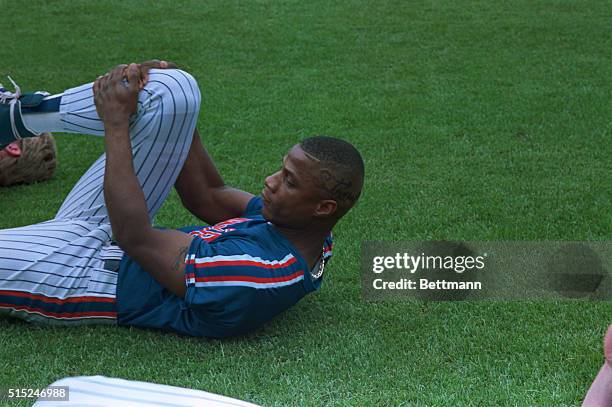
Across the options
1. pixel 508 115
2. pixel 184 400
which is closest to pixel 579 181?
pixel 508 115

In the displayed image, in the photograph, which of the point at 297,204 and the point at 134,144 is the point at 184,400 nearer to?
the point at 297,204

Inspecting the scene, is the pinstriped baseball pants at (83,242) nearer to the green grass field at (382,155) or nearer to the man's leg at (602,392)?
the green grass field at (382,155)

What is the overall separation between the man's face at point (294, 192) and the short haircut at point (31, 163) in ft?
9.38

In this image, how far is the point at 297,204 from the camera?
3.55 meters

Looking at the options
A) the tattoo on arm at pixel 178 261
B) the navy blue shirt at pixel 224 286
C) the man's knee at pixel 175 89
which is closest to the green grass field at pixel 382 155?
the navy blue shirt at pixel 224 286

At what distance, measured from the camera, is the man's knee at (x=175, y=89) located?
143 inches

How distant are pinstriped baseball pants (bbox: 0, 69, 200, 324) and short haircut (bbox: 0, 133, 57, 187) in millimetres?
2211

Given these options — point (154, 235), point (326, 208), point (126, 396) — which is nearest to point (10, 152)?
point (154, 235)

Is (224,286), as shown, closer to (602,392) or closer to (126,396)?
(126,396)

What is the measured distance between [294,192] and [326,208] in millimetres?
140

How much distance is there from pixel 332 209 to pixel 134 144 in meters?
0.85

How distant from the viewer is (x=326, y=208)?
3561 mm

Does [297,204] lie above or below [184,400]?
below

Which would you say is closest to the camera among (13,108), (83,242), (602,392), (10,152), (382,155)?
(602,392)
